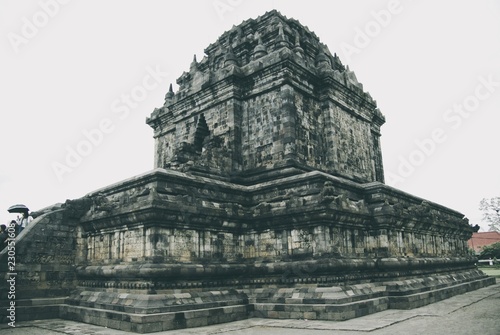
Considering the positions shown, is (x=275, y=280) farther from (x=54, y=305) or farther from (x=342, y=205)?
(x=54, y=305)

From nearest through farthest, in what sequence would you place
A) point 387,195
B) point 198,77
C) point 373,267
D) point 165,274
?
point 165,274
point 373,267
point 387,195
point 198,77

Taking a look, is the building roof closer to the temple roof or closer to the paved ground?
the temple roof

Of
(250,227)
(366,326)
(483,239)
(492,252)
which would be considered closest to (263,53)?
(250,227)

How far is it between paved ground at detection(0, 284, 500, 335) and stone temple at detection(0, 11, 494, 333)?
1.83 ft

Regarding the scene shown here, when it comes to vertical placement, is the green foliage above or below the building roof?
below

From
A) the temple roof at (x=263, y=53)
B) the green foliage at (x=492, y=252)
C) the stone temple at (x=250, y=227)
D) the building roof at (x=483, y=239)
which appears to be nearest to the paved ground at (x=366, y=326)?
the stone temple at (x=250, y=227)

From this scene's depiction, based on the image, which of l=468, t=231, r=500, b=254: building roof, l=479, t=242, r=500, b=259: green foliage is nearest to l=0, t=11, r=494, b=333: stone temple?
l=479, t=242, r=500, b=259: green foliage

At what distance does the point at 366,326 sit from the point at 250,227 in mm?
5898

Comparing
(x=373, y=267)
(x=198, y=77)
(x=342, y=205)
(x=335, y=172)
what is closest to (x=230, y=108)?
(x=198, y=77)

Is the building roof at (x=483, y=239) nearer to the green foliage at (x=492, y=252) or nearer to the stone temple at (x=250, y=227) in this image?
the green foliage at (x=492, y=252)

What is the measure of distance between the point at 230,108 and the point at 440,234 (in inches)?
495

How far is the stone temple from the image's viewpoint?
12977 mm

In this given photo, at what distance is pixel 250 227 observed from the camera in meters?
15.7

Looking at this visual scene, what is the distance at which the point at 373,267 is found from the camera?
15.3 metres
